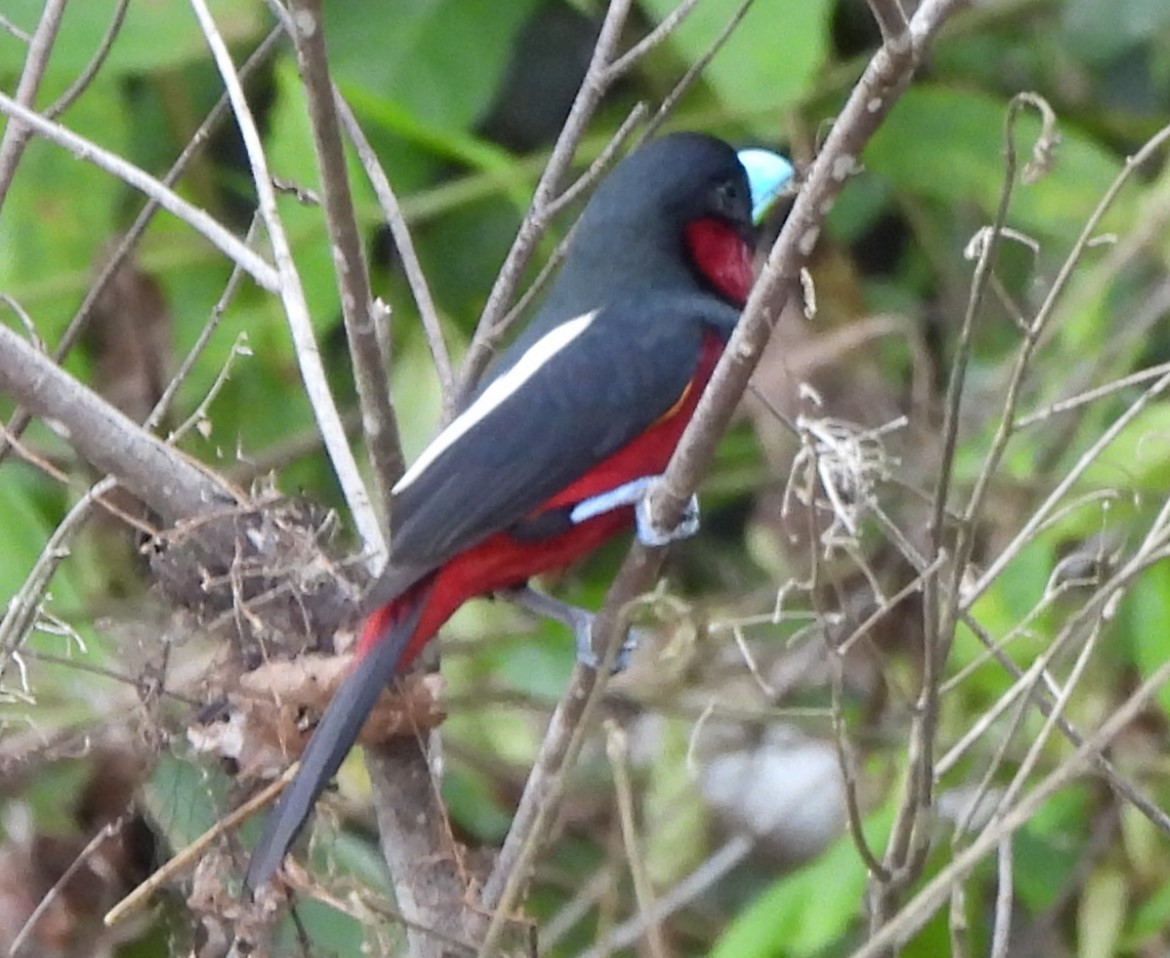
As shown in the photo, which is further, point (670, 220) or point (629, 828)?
point (670, 220)

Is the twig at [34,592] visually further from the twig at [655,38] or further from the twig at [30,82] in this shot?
the twig at [655,38]

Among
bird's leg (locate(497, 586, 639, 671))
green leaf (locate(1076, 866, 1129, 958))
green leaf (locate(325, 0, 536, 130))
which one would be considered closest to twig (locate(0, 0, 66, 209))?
bird's leg (locate(497, 586, 639, 671))

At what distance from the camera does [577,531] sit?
6.37 feet

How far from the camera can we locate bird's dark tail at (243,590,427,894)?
1.55 meters

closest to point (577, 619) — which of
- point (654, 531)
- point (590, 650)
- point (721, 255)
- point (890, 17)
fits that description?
point (590, 650)

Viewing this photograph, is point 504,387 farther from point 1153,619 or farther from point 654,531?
point 1153,619

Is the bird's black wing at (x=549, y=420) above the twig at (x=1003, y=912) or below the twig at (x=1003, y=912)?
above

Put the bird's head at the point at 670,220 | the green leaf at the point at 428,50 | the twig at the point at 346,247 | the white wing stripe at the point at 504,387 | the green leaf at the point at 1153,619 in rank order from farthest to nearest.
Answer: the green leaf at the point at 428,50
the bird's head at the point at 670,220
the green leaf at the point at 1153,619
the white wing stripe at the point at 504,387
the twig at the point at 346,247

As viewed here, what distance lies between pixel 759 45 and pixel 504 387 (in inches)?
25.6

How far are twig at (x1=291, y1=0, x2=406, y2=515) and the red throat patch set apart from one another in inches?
23.7

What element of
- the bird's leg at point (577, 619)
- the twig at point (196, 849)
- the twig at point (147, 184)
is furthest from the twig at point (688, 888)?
the twig at point (147, 184)

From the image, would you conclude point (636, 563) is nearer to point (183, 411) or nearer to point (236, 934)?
point (236, 934)

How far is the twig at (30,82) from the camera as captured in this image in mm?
1792

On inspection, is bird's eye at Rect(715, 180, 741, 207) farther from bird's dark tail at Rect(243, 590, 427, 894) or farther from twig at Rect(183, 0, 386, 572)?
bird's dark tail at Rect(243, 590, 427, 894)
